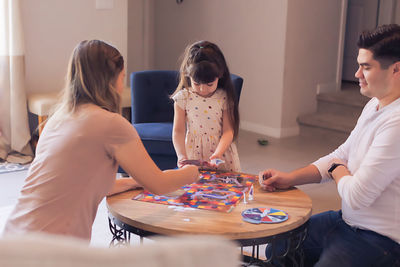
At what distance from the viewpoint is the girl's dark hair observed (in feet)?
8.79

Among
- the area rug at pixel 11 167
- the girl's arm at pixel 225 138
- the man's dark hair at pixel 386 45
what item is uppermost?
the man's dark hair at pixel 386 45

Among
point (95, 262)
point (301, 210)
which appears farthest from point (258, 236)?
point (95, 262)

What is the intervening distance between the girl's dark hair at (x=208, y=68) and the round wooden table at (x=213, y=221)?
73 cm

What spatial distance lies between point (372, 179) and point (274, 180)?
1.49 ft

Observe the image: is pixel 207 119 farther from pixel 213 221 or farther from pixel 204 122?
pixel 213 221

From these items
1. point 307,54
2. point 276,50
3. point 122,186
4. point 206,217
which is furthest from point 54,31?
point 206,217

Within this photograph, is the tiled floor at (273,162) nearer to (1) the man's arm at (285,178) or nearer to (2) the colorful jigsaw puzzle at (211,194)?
(2) the colorful jigsaw puzzle at (211,194)

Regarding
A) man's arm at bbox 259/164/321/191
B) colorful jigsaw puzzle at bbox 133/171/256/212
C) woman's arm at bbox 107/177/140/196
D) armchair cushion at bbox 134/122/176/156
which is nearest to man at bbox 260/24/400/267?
man's arm at bbox 259/164/321/191

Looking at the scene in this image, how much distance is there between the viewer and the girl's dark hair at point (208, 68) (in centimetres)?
268

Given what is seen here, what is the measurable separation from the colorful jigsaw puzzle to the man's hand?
67 mm

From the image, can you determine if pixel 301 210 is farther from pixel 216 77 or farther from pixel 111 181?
pixel 216 77

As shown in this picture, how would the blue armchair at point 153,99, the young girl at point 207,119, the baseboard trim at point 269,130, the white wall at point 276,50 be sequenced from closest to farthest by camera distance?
the young girl at point 207,119
the blue armchair at point 153,99
the white wall at point 276,50
the baseboard trim at point 269,130

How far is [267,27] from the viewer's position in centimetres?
565

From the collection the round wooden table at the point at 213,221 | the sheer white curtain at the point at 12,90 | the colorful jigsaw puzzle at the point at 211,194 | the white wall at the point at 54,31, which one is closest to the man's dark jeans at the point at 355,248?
the round wooden table at the point at 213,221
